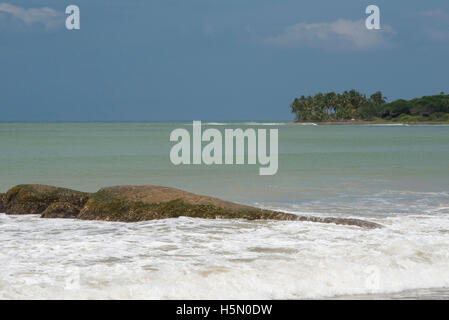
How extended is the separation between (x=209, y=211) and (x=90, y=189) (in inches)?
411

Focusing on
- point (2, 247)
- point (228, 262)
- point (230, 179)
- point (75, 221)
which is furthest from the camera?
point (230, 179)

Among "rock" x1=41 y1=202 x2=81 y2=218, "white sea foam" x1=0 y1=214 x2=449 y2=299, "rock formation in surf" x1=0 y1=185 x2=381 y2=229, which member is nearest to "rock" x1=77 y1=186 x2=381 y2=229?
"rock formation in surf" x1=0 y1=185 x2=381 y2=229

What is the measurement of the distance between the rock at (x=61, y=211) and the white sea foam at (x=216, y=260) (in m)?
1.00

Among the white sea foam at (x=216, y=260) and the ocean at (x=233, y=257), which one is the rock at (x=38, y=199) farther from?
the white sea foam at (x=216, y=260)

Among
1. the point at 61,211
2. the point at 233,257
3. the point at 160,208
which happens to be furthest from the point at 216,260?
the point at 61,211

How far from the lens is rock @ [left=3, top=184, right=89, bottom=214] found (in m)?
12.3

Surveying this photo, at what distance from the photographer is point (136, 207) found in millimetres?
11438

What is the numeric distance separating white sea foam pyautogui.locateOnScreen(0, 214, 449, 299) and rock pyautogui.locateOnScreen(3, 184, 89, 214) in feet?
5.10

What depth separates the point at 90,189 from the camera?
20656 mm

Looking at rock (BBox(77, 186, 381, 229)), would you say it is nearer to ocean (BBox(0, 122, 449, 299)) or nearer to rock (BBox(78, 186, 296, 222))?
rock (BBox(78, 186, 296, 222))
